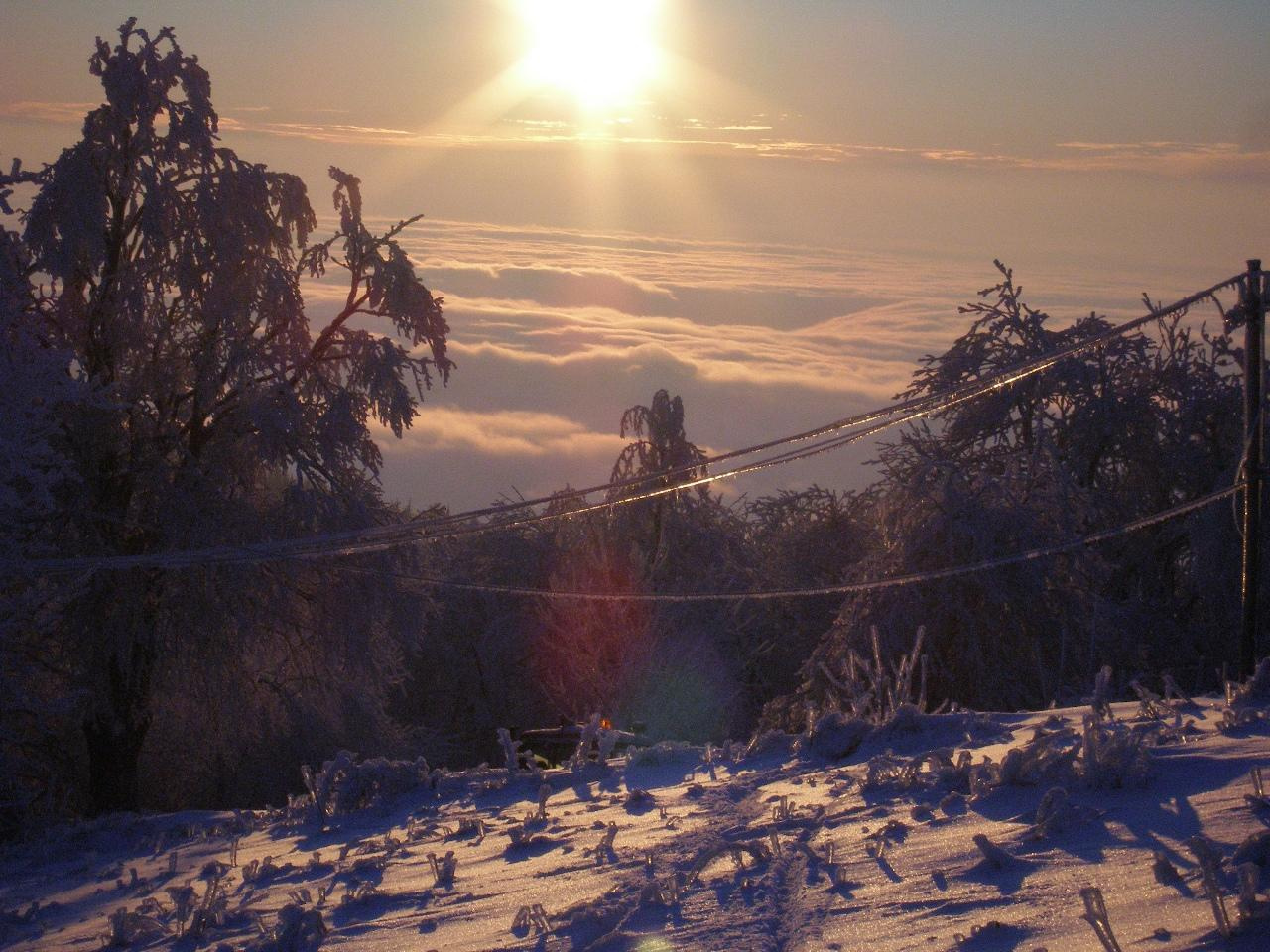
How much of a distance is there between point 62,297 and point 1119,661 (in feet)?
48.3

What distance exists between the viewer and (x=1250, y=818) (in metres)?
4.47

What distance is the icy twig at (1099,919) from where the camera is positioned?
11.5 ft

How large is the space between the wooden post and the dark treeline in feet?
17.2

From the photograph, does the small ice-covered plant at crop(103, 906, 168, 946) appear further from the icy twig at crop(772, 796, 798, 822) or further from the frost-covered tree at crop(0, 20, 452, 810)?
the frost-covered tree at crop(0, 20, 452, 810)

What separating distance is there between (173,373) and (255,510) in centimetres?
193

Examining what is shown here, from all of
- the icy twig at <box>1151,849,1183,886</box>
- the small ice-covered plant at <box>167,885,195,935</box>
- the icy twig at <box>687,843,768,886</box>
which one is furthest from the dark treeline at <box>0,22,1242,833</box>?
the icy twig at <box>1151,849,1183,886</box>

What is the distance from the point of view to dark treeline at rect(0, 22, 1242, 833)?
13984 mm

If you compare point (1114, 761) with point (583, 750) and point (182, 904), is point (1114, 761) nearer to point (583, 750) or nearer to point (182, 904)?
point (583, 750)

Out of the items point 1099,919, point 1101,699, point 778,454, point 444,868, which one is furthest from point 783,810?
point 778,454

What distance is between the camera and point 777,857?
511 cm

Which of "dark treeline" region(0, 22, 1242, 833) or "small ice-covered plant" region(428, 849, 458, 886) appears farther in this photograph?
"dark treeline" region(0, 22, 1242, 833)

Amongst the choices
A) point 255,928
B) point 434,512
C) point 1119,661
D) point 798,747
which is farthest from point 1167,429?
point 255,928

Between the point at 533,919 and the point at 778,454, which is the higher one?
the point at 778,454

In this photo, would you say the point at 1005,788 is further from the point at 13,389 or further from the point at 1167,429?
the point at 1167,429
